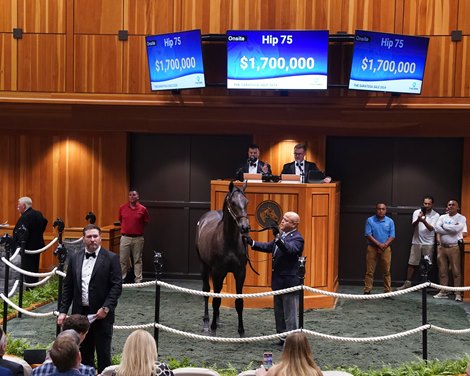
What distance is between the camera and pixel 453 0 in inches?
530

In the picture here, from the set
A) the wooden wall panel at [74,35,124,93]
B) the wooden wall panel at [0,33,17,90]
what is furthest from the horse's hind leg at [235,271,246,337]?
the wooden wall panel at [0,33,17,90]

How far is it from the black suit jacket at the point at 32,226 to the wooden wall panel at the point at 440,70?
23.2ft

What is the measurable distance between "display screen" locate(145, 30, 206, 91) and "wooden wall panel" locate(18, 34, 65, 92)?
185 centimetres

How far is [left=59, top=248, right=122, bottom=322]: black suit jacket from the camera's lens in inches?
285

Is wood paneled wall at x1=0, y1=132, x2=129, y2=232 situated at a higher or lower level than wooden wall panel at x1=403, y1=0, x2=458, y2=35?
lower

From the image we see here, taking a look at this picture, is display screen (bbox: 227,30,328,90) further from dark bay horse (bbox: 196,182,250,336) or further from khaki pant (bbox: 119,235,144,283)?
dark bay horse (bbox: 196,182,250,336)

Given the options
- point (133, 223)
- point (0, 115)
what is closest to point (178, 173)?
point (133, 223)

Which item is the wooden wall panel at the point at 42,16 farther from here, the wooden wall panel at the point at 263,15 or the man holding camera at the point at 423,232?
the man holding camera at the point at 423,232

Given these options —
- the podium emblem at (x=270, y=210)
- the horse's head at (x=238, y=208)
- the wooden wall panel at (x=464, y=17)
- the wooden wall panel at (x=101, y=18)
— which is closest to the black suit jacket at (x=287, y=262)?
the horse's head at (x=238, y=208)

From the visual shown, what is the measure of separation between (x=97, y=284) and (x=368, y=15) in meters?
8.33

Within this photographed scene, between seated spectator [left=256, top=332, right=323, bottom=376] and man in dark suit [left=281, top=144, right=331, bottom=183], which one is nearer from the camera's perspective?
seated spectator [left=256, top=332, right=323, bottom=376]

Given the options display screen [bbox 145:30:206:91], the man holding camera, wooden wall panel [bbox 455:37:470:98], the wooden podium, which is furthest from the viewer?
the man holding camera

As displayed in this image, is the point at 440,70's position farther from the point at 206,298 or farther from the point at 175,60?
the point at 206,298

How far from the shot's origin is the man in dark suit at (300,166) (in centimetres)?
1189
